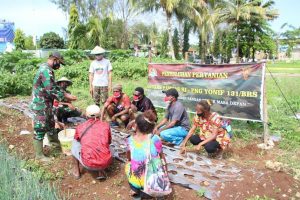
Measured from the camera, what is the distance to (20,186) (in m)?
3.17

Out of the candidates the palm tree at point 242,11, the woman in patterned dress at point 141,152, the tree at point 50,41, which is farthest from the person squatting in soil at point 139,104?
the tree at point 50,41

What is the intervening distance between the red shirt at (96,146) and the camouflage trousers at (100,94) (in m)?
2.89

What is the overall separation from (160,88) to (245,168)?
3184 millimetres

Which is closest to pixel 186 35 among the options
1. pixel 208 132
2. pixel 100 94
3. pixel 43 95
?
pixel 100 94

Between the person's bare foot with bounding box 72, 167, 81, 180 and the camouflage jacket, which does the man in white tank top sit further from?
the person's bare foot with bounding box 72, 167, 81, 180

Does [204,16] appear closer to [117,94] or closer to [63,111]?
[63,111]

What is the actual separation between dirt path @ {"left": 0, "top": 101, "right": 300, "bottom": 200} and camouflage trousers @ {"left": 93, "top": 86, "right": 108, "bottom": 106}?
225cm

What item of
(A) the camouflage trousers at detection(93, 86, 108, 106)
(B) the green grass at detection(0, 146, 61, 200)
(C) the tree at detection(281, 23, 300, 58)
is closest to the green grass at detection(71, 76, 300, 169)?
(A) the camouflage trousers at detection(93, 86, 108, 106)

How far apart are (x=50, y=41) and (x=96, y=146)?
37636mm

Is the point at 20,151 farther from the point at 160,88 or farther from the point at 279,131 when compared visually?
the point at 279,131

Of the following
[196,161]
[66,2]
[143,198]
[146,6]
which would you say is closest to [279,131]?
[196,161]

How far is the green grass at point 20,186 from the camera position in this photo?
3.04 metres

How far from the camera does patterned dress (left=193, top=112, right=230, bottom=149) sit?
15.9 feet

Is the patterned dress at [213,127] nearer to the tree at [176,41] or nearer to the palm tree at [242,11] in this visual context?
the tree at [176,41]
